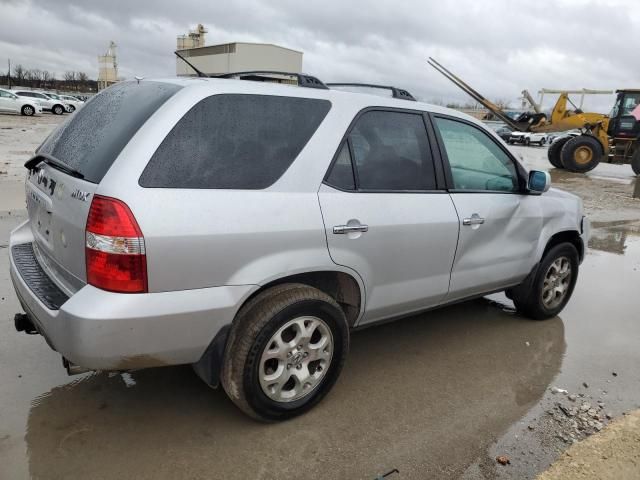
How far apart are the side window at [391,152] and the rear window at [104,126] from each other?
0.99m

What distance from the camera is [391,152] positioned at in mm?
3180

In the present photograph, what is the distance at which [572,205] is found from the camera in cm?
446

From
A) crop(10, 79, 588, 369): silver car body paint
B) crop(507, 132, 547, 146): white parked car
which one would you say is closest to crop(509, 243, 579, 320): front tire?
crop(10, 79, 588, 369): silver car body paint

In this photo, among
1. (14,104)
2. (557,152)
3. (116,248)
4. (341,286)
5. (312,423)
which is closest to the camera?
(116,248)

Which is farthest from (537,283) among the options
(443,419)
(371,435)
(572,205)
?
(371,435)

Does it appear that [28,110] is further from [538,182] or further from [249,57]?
[538,182]

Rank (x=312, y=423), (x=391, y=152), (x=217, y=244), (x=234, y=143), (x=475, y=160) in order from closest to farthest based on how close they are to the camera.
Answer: (x=217, y=244), (x=234, y=143), (x=312, y=423), (x=391, y=152), (x=475, y=160)

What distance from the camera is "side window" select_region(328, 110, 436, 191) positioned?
298 cm

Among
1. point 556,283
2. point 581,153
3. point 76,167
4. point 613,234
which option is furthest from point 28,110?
point 556,283

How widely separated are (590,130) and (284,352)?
1988 cm

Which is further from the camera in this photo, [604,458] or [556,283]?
[556,283]

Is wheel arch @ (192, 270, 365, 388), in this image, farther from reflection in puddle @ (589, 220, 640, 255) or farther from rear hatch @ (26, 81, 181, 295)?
reflection in puddle @ (589, 220, 640, 255)

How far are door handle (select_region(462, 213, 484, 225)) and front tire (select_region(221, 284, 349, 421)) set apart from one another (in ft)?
3.76

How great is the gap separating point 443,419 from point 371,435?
466mm
